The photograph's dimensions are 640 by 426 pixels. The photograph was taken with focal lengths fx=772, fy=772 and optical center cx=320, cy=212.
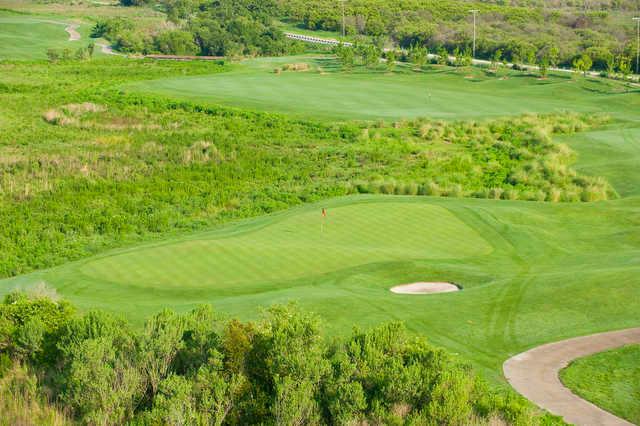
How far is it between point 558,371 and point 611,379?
3.46ft

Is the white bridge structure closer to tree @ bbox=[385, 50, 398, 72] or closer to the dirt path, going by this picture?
tree @ bbox=[385, 50, 398, 72]

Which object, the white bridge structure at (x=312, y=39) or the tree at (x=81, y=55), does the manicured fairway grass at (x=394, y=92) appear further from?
the white bridge structure at (x=312, y=39)

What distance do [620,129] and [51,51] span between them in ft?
237

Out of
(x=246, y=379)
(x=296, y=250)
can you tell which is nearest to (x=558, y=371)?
(x=246, y=379)

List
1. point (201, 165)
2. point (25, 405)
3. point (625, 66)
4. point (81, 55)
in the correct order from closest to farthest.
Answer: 1. point (25, 405)
2. point (201, 165)
3. point (625, 66)
4. point (81, 55)

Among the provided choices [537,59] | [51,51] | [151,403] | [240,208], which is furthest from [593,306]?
[51,51]

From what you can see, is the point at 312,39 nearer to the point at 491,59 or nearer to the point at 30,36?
the point at 491,59

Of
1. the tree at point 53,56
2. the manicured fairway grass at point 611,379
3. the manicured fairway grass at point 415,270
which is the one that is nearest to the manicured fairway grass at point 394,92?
the tree at point 53,56

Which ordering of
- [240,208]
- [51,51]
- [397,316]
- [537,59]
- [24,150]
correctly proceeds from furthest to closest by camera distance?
[51,51] → [537,59] → [24,150] → [240,208] → [397,316]

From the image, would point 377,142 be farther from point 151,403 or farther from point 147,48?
point 147,48

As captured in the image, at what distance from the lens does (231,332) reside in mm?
15656

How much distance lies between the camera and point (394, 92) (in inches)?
2800

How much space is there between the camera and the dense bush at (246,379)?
44.1 feet

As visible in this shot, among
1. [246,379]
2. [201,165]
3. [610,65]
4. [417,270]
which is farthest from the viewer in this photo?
[610,65]
